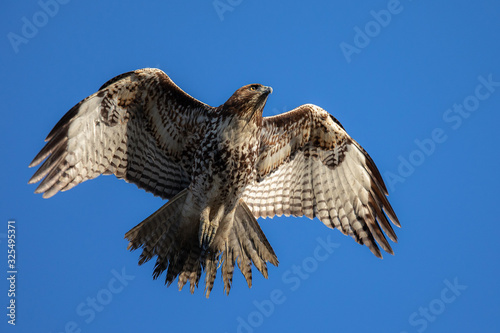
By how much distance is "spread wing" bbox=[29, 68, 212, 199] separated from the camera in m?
9.34

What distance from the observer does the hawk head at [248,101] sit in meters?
9.52

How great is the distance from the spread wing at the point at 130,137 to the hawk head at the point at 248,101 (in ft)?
1.48

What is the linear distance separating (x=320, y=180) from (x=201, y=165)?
203 cm

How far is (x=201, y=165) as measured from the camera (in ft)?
32.0

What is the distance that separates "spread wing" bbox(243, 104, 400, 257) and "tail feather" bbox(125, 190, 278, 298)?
0.81 m

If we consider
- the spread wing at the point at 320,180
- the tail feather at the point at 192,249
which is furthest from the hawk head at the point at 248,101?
the tail feather at the point at 192,249

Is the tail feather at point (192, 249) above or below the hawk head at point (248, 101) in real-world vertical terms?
below

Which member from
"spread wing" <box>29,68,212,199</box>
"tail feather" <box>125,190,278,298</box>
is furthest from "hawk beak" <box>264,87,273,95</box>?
"tail feather" <box>125,190,278,298</box>

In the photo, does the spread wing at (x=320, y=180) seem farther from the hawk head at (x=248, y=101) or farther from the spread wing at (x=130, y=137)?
the spread wing at (x=130, y=137)

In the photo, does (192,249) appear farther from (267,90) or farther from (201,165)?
(267,90)

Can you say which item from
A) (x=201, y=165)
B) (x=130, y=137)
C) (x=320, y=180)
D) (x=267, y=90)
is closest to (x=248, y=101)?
(x=267, y=90)

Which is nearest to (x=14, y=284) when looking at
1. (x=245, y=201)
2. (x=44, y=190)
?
(x=44, y=190)

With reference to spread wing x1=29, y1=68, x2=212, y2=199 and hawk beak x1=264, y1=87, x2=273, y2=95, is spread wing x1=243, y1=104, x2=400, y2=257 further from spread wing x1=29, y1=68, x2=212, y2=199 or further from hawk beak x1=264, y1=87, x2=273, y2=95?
spread wing x1=29, y1=68, x2=212, y2=199

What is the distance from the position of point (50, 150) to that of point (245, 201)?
3.02 meters
